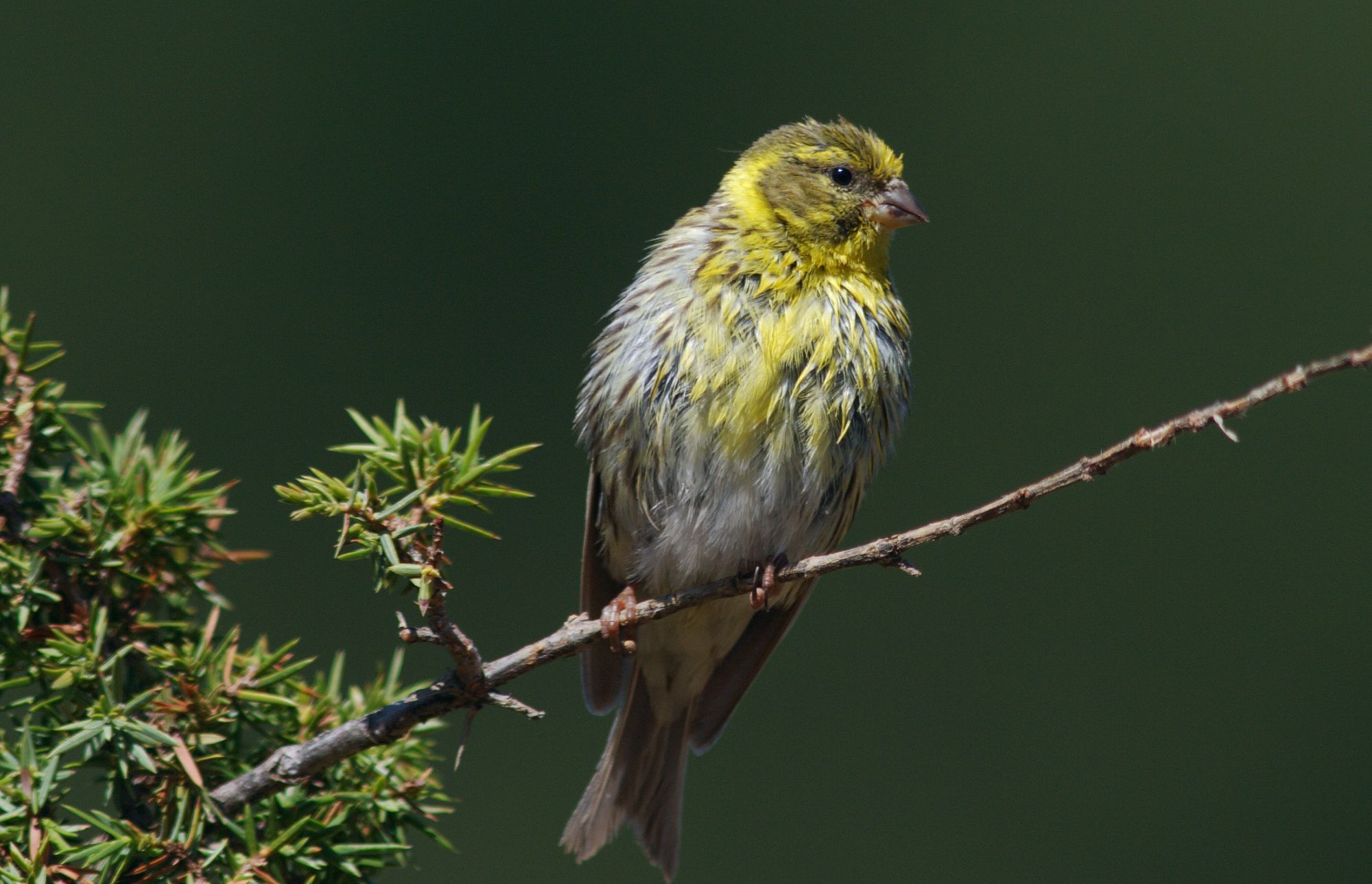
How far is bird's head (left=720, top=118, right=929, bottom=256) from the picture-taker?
115 inches

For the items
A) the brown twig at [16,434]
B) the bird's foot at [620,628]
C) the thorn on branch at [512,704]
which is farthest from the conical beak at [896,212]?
the brown twig at [16,434]

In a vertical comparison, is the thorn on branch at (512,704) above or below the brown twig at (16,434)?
below

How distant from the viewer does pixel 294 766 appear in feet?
5.32

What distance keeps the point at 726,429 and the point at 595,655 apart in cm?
61

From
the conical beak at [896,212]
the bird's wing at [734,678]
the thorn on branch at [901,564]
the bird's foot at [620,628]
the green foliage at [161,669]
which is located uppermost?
the conical beak at [896,212]

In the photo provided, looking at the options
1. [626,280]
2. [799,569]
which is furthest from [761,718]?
[799,569]

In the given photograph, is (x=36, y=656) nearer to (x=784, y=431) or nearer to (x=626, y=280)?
(x=784, y=431)

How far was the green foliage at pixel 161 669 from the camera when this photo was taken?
154cm

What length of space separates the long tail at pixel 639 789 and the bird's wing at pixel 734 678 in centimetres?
4

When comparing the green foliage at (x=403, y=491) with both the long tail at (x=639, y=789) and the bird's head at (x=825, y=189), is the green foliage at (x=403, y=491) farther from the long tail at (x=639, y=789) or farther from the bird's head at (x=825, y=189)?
the bird's head at (x=825, y=189)

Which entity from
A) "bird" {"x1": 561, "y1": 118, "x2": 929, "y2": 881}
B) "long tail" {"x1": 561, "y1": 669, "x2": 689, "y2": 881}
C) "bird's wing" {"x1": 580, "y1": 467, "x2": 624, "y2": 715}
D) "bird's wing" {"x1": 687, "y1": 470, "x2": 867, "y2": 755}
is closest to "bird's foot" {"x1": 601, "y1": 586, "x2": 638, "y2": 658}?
"bird" {"x1": 561, "y1": 118, "x2": 929, "y2": 881}

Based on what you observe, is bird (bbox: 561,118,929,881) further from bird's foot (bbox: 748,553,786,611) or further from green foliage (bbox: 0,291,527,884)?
green foliage (bbox: 0,291,527,884)

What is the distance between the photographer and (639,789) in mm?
2945

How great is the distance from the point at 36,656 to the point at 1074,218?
18.0ft
